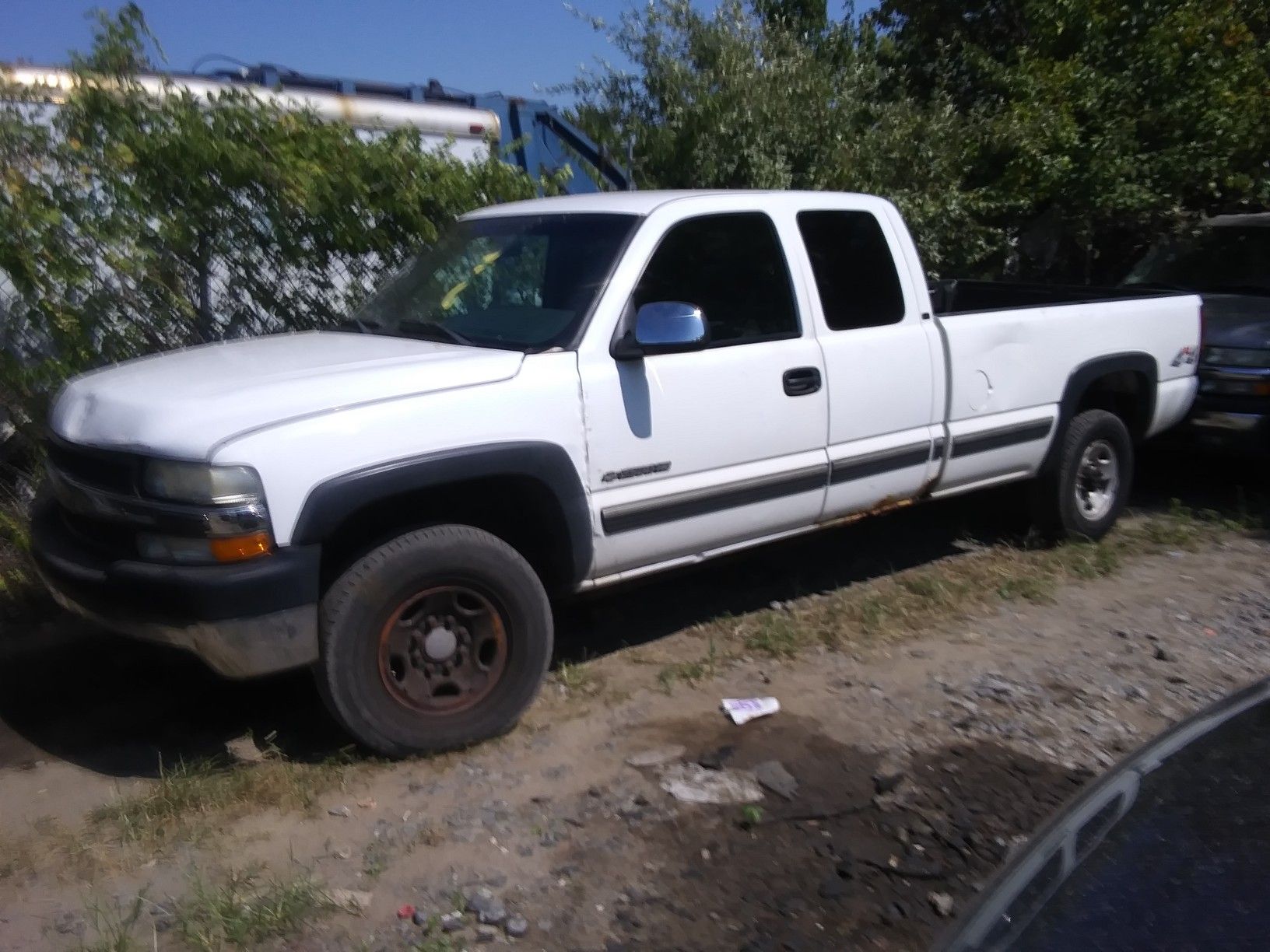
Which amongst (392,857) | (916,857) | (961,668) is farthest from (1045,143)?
(392,857)

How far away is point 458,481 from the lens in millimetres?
4090

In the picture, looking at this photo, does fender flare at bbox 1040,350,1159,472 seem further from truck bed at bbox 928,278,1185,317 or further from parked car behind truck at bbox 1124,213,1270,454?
parked car behind truck at bbox 1124,213,1270,454

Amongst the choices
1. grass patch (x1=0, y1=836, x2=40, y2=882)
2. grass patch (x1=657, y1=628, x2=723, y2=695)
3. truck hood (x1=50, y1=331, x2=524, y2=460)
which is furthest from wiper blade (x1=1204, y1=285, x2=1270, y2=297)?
grass patch (x1=0, y1=836, x2=40, y2=882)

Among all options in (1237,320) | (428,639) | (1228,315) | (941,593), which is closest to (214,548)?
(428,639)

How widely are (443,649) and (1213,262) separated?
7.00 m

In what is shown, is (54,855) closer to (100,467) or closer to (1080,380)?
(100,467)

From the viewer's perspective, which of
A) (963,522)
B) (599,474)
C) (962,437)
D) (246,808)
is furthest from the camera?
(963,522)

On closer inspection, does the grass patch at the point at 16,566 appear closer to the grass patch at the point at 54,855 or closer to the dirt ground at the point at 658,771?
the dirt ground at the point at 658,771

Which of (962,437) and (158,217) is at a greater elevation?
(158,217)

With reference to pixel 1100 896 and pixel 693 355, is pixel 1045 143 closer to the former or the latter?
pixel 693 355

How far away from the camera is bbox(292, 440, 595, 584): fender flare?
373 cm

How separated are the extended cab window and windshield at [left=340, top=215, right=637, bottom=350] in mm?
208

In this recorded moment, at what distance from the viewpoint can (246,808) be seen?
3891 mm

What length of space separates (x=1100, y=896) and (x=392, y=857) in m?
2.24
